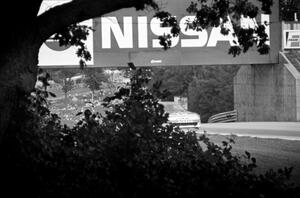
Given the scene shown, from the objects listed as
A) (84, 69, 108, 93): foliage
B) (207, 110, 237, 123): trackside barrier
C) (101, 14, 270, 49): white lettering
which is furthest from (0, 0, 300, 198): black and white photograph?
(207, 110, 237, 123): trackside barrier

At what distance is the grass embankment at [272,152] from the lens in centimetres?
1477

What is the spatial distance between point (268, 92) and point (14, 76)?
37378 mm

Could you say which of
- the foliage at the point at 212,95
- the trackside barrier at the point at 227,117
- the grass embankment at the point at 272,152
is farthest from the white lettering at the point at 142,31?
the foliage at the point at 212,95

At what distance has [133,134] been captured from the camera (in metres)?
7.08

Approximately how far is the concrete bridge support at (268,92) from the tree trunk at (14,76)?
114 feet

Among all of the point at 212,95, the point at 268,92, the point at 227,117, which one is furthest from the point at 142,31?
the point at 212,95

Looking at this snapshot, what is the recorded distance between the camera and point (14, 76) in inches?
235

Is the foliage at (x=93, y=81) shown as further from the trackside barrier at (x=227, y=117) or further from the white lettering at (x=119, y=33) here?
the trackside barrier at (x=227, y=117)

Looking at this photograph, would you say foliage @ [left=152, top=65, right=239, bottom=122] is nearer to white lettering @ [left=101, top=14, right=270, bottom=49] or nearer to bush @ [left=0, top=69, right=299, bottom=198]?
white lettering @ [left=101, top=14, right=270, bottom=49]

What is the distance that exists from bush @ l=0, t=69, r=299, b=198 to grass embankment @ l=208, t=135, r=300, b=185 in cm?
451

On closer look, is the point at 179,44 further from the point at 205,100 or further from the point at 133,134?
the point at 133,134

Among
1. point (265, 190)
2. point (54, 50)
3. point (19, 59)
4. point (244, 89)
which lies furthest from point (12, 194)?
point (244, 89)

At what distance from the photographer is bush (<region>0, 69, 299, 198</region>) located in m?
6.12

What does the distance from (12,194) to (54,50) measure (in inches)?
1325
